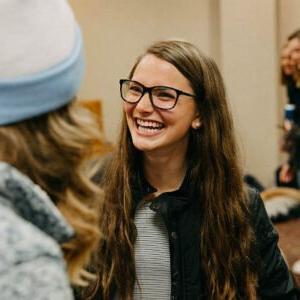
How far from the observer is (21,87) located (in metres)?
0.89

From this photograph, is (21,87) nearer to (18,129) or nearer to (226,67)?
(18,129)

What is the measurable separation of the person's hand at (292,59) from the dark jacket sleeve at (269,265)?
2017mm

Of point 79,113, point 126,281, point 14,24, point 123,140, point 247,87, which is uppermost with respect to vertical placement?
point 14,24

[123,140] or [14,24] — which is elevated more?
[14,24]

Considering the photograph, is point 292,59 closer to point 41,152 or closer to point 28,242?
point 41,152

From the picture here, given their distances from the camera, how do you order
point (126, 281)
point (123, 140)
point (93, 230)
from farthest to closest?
1. point (123, 140)
2. point (126, 281)
3. point (93, 230)

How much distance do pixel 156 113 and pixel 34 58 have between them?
836mm

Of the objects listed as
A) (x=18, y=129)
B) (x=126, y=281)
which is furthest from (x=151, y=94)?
→ (x=18, y=129)

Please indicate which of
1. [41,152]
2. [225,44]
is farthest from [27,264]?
[225,44]

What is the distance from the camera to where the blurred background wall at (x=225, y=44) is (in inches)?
187

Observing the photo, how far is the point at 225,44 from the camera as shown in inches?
189

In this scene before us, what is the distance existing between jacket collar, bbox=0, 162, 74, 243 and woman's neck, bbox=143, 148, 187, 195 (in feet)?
2.89

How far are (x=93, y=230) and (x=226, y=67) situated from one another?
3.92 meters

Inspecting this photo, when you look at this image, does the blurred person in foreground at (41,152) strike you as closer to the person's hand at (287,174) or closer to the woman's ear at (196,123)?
the woman's ear at (196,123)
